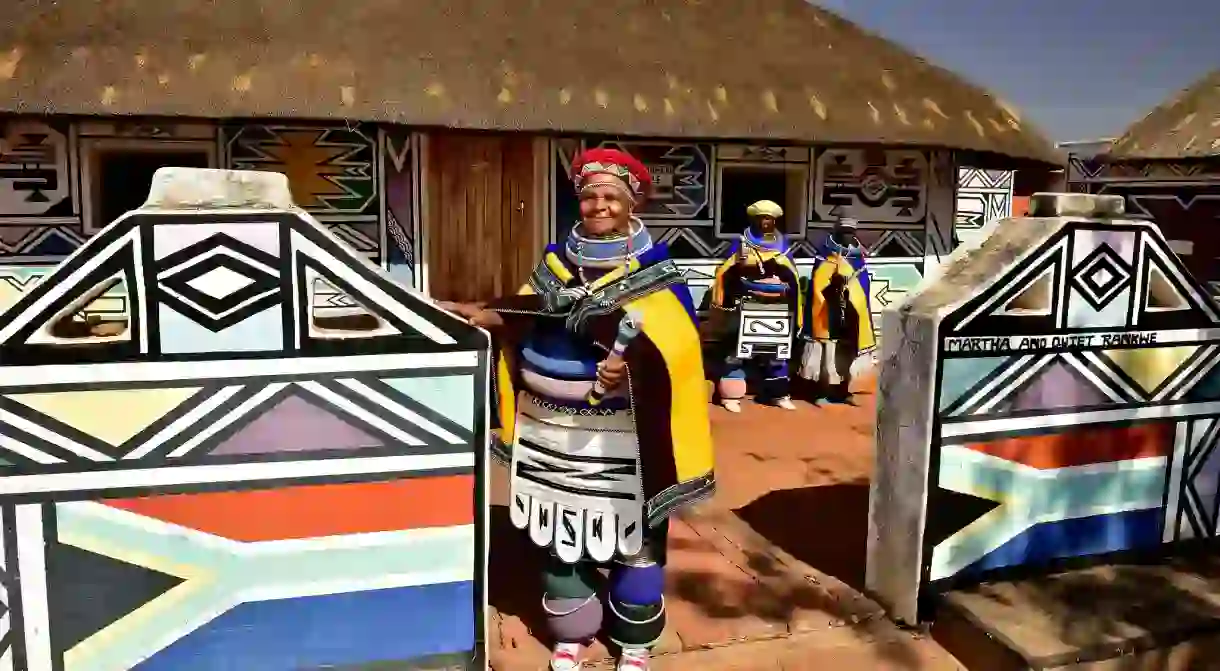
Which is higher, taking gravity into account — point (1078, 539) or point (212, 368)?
point (212, 368)

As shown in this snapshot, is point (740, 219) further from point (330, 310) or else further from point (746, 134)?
point (330, 310)

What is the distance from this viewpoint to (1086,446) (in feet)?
12.0

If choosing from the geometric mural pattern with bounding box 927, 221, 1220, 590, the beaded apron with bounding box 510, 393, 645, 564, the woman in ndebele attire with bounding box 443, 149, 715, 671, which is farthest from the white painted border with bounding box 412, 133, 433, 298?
the geometric mural pattern with bounding box 927, 221, 1220, 590

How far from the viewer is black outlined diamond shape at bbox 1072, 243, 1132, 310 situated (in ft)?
11.4

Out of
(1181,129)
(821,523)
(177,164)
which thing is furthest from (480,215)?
(1181,129)

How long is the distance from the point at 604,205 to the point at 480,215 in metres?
6.22

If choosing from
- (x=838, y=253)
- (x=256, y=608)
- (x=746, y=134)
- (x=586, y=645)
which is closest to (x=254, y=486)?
(x=256, y=608)

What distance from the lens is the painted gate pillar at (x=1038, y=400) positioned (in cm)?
341

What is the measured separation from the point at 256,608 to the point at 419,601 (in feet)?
1.56

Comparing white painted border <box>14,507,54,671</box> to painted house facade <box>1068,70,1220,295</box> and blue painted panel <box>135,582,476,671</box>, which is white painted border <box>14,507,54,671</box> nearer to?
blue painted panel <box>135,582,476,671</box>

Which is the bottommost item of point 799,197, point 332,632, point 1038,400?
point 332,632

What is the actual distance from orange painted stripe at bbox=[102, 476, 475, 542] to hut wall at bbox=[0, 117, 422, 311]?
5.29 meters

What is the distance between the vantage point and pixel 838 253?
7.45 m

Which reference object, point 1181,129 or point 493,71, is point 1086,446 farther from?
point 1181,129
